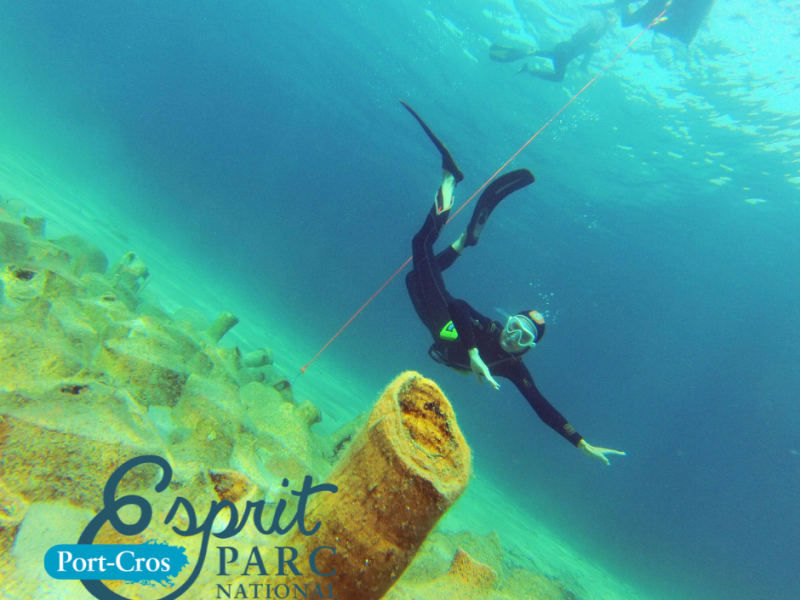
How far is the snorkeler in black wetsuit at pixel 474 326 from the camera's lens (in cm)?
389

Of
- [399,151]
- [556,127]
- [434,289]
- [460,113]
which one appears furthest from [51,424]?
[399,151]

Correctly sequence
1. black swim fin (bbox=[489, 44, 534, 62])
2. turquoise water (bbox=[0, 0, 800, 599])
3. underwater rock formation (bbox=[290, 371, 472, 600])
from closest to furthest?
underwater rock formation (bbox=[290, 371, 472, 600]), black swim fin (bbox=[489, 44, 534, 62]), turquoise water (bbox=[0, 0, 800, 599])

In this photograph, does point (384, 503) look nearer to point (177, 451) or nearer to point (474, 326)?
point (177, 451)

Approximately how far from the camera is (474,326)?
4.47 meters

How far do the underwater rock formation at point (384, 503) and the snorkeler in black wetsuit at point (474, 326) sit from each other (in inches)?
96.4

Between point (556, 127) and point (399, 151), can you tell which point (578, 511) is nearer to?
point (556, 127)

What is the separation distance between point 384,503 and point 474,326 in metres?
3.73

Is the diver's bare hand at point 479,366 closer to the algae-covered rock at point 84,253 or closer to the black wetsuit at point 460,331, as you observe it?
the black wetsuit at point 460,331

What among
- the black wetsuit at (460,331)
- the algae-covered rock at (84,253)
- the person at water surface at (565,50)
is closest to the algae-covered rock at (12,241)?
the algae-covered rock at (84,253)

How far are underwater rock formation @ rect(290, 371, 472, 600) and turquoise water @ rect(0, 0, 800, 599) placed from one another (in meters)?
17.0

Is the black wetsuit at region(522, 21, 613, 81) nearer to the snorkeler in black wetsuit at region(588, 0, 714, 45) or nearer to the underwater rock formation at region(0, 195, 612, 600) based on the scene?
the snorkeler in black wetsuit at region(588, 0, 714, 45)

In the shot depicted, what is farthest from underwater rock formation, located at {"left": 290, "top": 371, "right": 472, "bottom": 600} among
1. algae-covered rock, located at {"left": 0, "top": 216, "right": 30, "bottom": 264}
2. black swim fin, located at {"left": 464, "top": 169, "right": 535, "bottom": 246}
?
black swim fin, located at {"left": 464, "top": 169, "right": 535, "bottom": 246}

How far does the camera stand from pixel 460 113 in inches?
846

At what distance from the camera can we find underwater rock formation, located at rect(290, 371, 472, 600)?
854 mm
